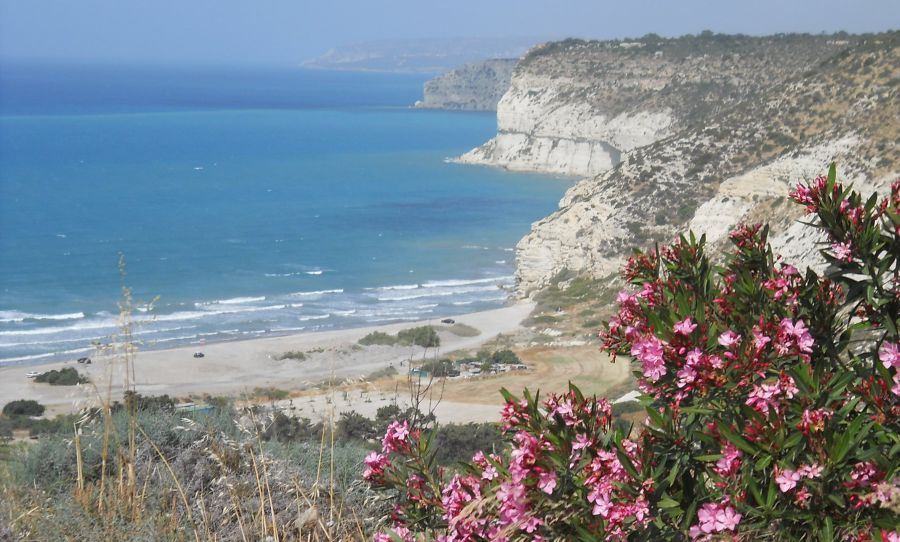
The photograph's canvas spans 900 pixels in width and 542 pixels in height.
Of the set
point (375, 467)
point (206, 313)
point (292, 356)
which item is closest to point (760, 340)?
point (375, 467)

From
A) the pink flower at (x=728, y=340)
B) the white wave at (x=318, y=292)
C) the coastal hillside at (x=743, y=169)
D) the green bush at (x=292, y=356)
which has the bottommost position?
the white wave at (x=318, y=292)

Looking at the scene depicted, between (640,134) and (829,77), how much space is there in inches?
1710

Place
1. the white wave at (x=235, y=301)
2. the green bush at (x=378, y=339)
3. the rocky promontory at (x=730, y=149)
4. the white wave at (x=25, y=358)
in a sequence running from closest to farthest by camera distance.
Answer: the rocky promontory at (x=730, y=149), the white wave at (x=25, y=358), the green bush at (x=378, y=339), the white wave at (x=235, y=301)

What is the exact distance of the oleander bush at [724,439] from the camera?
2.78 m

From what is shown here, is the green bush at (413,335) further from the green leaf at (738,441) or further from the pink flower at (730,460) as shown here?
the green leaf at (738,441)

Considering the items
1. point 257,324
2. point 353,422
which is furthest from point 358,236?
point 353,422

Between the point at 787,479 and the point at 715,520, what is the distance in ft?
0.76

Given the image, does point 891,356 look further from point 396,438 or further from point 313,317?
point 313,317

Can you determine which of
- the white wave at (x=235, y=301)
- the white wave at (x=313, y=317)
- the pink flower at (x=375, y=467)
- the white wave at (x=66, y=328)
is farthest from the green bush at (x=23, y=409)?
the pink flower at (x=375, y=467)

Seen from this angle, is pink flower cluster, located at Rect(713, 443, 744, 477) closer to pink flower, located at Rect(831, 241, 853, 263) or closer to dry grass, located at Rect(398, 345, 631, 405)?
pink flower, located at Rect(831, 241, 853, 263)

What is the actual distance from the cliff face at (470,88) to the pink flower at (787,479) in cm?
18811

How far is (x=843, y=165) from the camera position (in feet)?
96.5

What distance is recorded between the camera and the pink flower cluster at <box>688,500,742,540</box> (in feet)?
9.05

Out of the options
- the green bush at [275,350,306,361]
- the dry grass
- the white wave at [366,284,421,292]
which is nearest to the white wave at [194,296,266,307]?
the white wave at [366,284,421,292]
